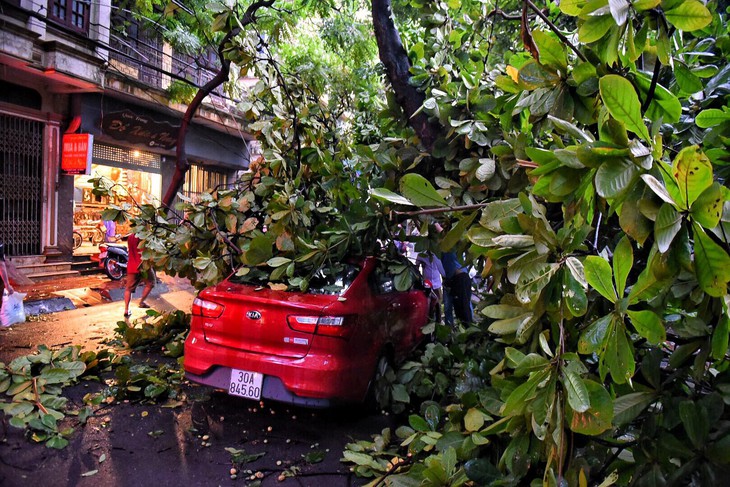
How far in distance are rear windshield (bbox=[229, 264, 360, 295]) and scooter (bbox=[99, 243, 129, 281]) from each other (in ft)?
28.0

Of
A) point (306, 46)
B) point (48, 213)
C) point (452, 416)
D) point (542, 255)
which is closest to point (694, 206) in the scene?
point (542, 255)

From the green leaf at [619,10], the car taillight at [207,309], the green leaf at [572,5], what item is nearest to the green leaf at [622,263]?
the green leaf at [619,10]

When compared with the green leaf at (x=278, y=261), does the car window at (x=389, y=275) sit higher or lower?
lower

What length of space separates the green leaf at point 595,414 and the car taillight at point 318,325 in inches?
96.5

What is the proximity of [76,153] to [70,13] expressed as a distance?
2966mm

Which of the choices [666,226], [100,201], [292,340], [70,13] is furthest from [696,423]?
[100,201]

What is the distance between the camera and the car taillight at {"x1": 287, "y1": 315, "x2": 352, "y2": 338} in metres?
3.55

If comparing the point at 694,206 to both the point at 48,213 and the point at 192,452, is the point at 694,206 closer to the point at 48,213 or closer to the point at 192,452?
the point at 192,452

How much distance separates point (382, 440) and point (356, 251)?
1503mm

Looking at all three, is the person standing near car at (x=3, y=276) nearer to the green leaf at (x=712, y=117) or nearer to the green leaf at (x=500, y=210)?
the green leaf at (x=500, y=210)

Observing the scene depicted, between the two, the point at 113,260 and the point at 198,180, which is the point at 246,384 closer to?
the point at 113,260

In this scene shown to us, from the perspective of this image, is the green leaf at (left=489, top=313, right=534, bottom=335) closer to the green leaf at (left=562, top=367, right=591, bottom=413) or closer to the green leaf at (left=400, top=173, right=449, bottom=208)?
the green leaf at (left=562, top=367, right=591, bottom=413)

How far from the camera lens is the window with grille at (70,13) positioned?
9820mm

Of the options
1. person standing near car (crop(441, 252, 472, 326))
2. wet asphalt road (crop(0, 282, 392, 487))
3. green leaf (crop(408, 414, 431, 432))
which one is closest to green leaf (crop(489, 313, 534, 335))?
green leaf (crop(408, 414, 431, 432))
